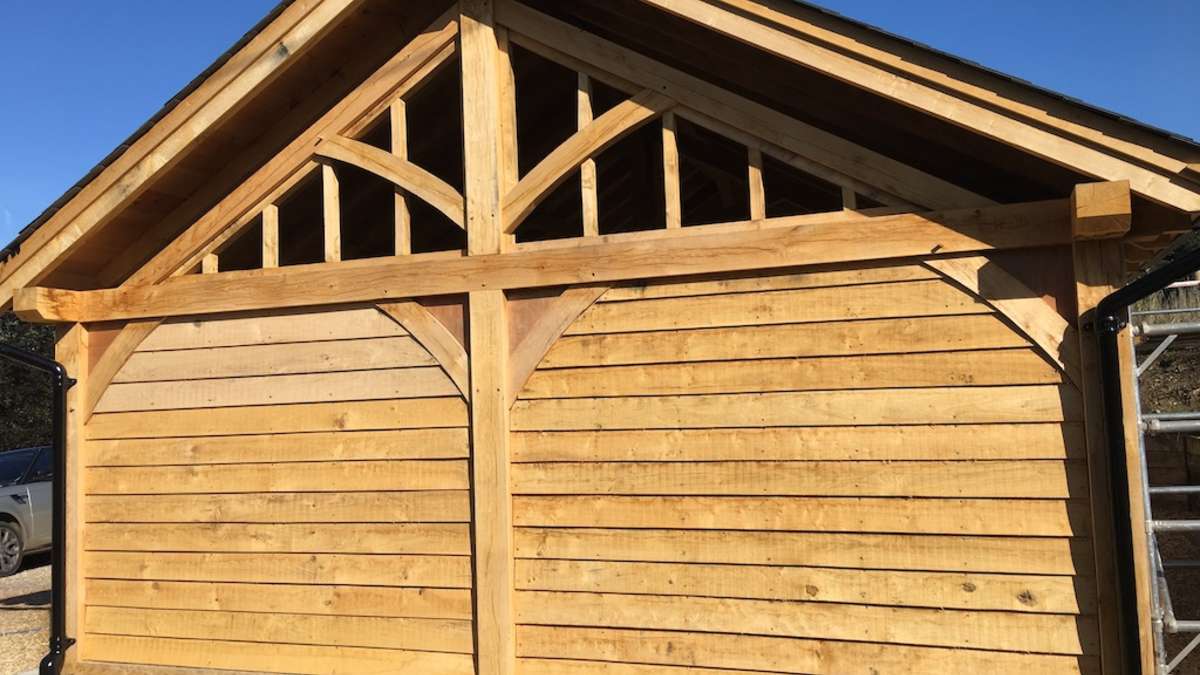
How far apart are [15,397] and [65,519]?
19.3m

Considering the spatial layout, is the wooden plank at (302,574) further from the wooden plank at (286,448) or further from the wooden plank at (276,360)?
the wooden plank at (276,360)

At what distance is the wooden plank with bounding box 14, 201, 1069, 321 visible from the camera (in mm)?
4223

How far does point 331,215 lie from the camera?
5.39m

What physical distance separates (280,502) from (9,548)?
808 centimetres

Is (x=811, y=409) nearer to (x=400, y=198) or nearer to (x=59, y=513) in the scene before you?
(x=400, y=198)

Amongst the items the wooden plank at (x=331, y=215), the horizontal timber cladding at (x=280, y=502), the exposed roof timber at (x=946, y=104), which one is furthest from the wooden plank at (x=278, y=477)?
the exposed roof timber at (x=946, y=104)

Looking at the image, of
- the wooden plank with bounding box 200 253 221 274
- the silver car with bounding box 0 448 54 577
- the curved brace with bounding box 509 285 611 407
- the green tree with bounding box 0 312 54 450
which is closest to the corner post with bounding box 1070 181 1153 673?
the curved brace with bounding box 509 285 611 407

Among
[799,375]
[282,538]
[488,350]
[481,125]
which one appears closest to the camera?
[799,375]

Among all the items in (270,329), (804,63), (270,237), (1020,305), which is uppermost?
(804,63)

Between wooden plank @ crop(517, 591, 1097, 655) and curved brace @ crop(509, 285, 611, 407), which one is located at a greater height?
curved brace @ crop(509, 285, 611, 407)

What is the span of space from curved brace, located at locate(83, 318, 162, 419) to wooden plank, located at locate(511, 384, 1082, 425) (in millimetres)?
2943

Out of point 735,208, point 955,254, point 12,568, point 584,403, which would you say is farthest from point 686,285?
point 12,568

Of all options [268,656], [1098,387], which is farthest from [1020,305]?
[268,656]

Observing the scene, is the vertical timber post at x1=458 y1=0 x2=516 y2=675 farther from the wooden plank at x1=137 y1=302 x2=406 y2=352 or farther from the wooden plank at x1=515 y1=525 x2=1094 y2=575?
the wooden plank at x1=137 y1=302 x2=406 y2=352
